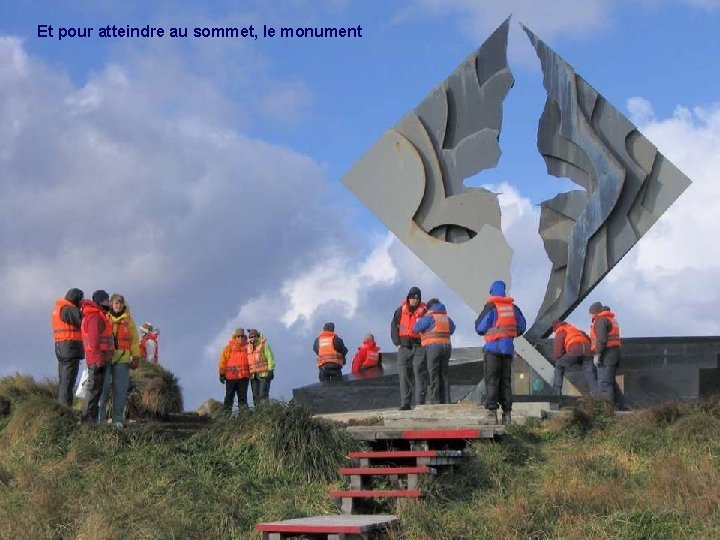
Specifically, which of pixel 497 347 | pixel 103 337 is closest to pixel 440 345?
pixel 497 347

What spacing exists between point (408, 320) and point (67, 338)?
13.6 ft

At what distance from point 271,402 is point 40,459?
243cm

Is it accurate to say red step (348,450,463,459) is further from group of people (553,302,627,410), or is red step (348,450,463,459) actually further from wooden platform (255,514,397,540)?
group of people (553,302,627,410)

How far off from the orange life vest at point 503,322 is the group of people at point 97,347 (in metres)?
4.00

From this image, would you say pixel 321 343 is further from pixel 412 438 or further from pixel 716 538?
pixel 716 538

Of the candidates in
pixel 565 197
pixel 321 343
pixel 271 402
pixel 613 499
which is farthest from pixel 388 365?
pixel 613 499

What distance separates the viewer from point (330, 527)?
32.0 ft

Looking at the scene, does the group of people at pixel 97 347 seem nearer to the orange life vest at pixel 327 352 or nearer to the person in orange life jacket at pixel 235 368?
the person in orange life jacket at pixel 235 368

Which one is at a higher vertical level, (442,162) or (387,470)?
(442,162)

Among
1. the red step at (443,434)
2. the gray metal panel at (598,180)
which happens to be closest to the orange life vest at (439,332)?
the red step at (443,434)

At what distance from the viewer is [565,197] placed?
1892 cm

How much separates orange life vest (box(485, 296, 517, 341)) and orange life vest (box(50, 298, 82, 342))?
15.7 feet

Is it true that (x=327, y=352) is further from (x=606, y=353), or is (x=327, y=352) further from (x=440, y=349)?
(x=606, y=353)

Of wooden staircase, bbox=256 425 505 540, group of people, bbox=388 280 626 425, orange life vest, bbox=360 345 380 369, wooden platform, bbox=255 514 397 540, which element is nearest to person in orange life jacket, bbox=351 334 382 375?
orange life vest, bbox=360 345 380 369
